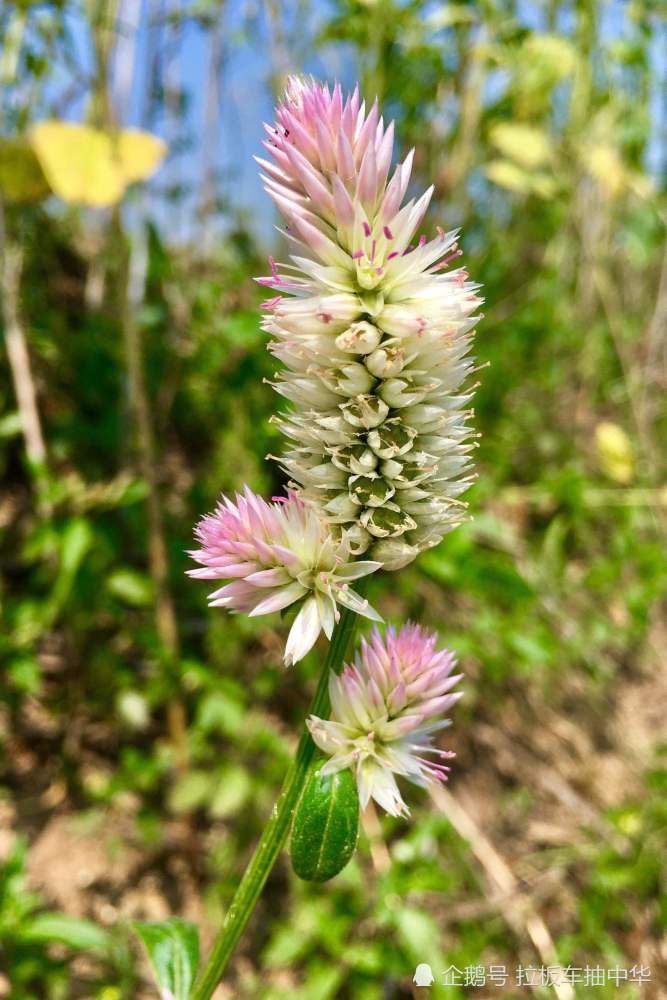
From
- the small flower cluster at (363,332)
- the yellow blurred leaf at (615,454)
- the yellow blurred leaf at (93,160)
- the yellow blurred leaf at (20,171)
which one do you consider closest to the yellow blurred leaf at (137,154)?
the yellow blurred leaf at (93,160)

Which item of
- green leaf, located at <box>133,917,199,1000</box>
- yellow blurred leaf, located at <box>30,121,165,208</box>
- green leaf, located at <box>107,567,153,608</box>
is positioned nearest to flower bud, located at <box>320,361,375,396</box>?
green leaf, located at <box>133,917,199,1000</box>

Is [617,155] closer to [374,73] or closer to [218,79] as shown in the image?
[374,73]

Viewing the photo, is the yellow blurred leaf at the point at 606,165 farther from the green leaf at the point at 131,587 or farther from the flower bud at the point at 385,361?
the flower bud at the point at 385,361

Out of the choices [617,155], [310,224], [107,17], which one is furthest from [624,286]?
[310,224]

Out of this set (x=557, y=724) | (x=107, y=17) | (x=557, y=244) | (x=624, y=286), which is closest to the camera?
(x=107, y=17)

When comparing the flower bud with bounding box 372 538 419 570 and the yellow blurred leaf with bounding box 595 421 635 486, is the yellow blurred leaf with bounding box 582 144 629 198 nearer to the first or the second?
the yellow blurred leaf with bounding box 595 421 635 486

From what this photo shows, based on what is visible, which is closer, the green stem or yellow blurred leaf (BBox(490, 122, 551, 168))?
the green stem

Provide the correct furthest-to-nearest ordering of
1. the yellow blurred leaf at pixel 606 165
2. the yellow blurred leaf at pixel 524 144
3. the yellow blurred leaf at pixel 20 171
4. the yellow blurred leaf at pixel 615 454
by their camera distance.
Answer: the yellow blurred leaf at pixel 615 454 → the yellow blurred leaf at pixel 606 165 → the yellow blurred leaf at pixel 524 144 → the yellow blurred leaf at pixel 20 171
